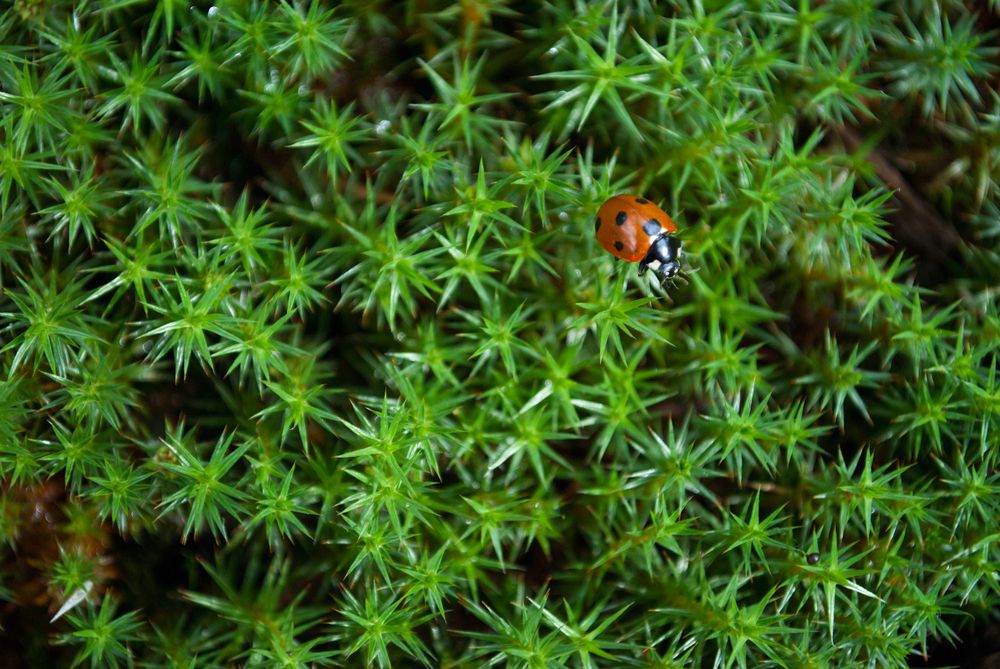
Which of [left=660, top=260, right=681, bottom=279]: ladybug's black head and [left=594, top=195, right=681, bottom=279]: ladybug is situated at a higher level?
[left=594, top=195, right=681, bottom=279]: ladybug

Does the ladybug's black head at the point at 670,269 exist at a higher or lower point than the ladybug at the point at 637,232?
lower

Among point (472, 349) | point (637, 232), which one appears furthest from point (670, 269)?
point (472, 349)

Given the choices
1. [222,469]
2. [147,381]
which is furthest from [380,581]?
[147,381]

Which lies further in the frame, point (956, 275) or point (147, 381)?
point (956, 275)

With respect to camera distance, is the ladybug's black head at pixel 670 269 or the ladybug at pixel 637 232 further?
the ladybug's black head at pixel 670 269

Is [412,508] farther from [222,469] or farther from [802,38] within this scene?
[802,38]

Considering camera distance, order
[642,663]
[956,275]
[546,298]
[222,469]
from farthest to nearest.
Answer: [956,275], [546,298], [642,663], [222,469]
